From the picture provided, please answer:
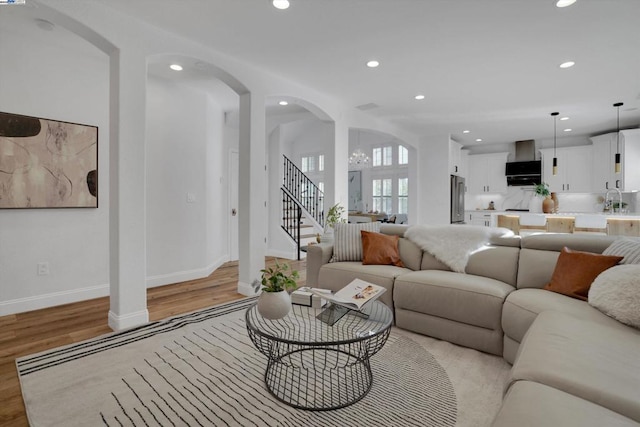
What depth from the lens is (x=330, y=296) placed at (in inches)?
84.5

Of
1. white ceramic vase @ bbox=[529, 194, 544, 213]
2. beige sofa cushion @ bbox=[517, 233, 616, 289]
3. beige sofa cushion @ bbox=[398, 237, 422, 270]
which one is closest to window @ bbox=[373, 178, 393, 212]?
white ceramic vase @ bbox=[529, 194, 544, 213]

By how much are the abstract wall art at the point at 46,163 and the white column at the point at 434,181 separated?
6.44 meters

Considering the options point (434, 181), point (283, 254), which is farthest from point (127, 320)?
point (434, 181)

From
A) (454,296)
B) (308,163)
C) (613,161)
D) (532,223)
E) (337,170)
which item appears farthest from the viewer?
(308,163)

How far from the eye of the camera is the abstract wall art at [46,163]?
3.12 m

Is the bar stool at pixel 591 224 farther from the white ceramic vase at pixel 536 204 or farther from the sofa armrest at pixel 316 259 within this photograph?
the sofa armrest at pixel 316 259

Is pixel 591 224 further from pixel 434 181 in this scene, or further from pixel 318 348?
pixel 318 348

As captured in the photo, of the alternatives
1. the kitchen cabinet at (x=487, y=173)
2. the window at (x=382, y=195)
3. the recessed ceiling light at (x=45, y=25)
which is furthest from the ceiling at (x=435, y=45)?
the window at (x=382, y=195)

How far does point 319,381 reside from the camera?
200 cm

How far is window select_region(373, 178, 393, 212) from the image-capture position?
10336mm

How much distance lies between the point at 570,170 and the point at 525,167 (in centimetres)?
90

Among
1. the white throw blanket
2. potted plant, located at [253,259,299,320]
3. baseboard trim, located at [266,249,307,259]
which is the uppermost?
the white throw blanket

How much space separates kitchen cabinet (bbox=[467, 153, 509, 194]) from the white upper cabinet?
0.31 meters

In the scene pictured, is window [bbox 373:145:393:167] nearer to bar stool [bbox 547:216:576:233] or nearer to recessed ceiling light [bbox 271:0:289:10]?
bar stool [bbox 547:216:576:233]
